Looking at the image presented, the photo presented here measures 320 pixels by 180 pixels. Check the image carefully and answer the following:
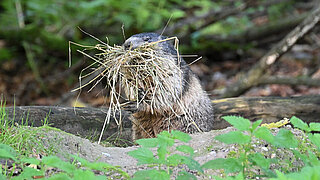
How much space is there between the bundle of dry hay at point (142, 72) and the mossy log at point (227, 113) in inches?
29.6

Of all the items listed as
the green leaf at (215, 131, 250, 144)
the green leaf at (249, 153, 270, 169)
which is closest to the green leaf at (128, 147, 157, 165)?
the green leaf at (215, 131, 250, 144)

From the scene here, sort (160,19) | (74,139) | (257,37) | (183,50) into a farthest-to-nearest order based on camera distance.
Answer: (257,37)
(183,50)
(160,19)
(74,139)

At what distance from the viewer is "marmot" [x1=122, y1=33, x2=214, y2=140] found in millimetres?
4762

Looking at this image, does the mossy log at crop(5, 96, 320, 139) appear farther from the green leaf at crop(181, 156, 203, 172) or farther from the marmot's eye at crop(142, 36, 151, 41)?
the green leaf at crop(181, 156, 203, 172)

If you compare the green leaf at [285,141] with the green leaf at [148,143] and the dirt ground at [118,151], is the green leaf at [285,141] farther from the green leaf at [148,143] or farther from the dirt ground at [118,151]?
the green leaf at [148,143]

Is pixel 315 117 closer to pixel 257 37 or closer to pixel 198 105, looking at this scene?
pixel 198 105

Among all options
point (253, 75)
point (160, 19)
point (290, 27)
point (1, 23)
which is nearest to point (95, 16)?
point (160, 19)

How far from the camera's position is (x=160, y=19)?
8.90m

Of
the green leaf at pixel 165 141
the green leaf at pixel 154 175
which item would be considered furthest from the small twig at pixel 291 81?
the green leaf at pixel 154 175

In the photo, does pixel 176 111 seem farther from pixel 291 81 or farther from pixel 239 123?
pixel 291 81

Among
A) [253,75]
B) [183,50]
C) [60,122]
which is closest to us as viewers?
[60,122]

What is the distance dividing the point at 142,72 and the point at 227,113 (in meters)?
1.83

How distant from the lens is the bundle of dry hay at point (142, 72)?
172 inches

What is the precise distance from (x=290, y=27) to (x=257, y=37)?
80cm
